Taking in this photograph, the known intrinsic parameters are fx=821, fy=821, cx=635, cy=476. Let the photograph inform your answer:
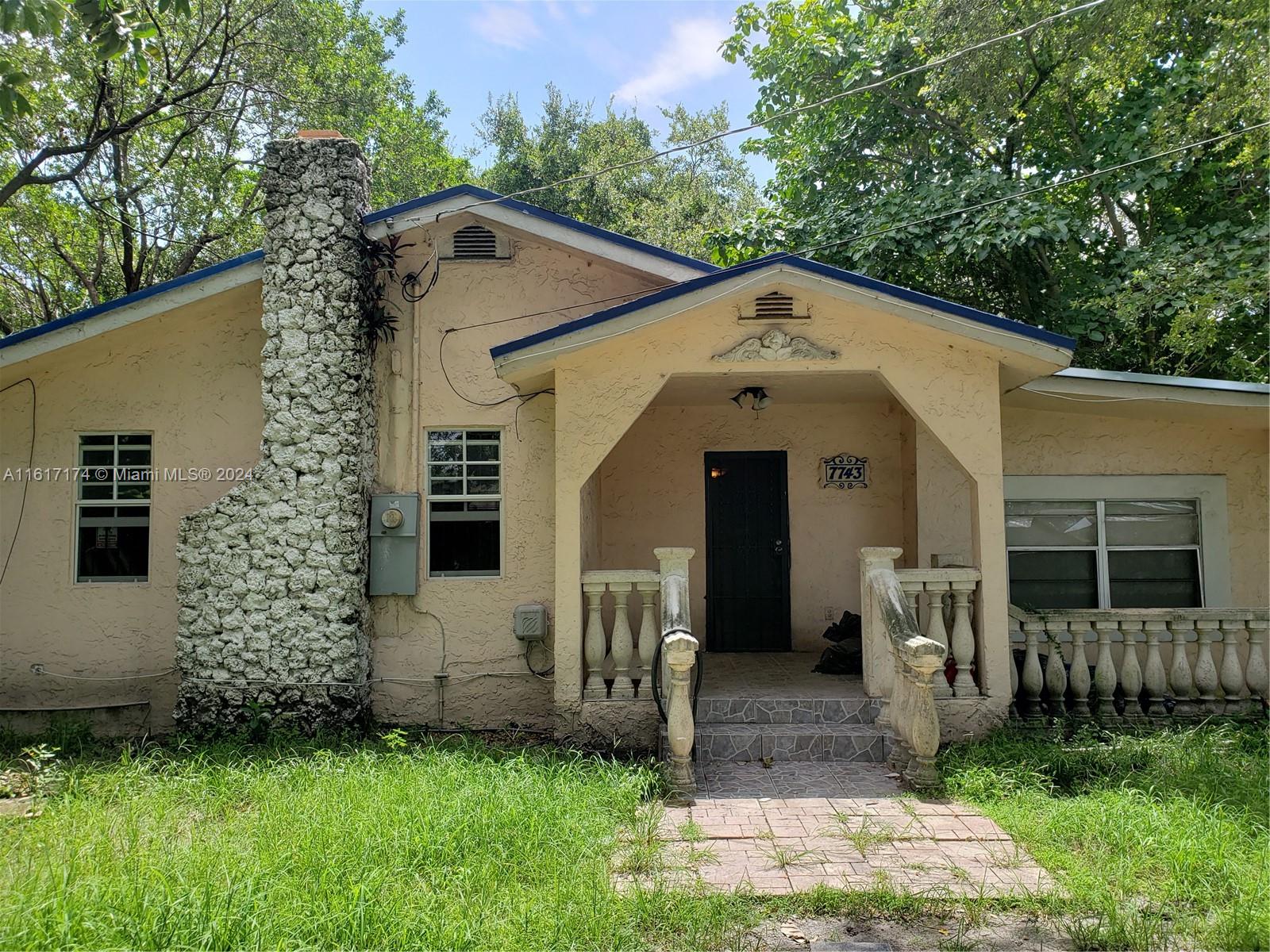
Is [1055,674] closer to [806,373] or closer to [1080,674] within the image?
[1080,674]

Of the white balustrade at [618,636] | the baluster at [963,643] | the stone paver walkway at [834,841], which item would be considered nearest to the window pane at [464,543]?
the white balustrade at [618,636]

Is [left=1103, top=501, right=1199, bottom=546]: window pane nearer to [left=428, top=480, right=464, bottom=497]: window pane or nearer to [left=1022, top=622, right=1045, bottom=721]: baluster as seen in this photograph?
[left=1022, top=622, right=1045, bottom=721]: baluster

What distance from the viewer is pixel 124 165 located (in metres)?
15.4

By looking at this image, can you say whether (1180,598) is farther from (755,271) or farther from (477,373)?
(477,373)

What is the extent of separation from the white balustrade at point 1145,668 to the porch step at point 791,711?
146 cm

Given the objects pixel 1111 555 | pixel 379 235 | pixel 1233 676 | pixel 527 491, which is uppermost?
pixel 379 235

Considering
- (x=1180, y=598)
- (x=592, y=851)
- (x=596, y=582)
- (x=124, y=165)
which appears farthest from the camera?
(x=124, y=165)

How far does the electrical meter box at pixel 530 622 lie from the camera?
25.6 feet

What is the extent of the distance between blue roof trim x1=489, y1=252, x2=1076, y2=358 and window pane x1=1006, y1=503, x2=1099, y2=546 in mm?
2432

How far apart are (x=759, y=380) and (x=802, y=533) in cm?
246

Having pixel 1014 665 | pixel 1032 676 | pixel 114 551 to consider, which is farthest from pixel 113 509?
pixel 1032 676

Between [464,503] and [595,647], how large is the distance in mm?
2115

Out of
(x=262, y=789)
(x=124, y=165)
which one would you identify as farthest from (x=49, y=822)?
(x=124, y=165)

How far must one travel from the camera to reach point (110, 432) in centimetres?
832
